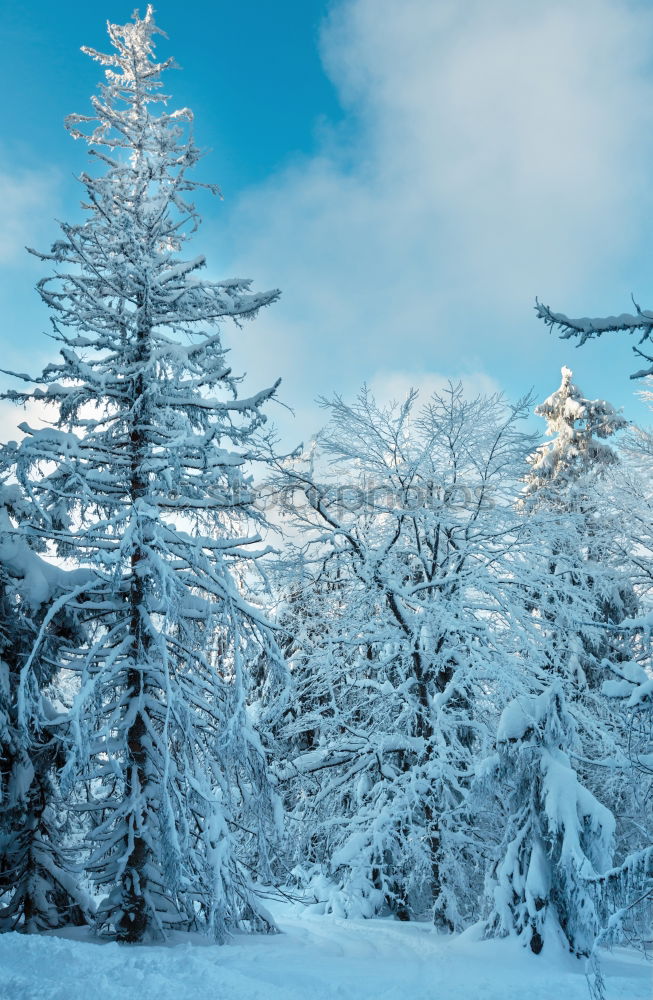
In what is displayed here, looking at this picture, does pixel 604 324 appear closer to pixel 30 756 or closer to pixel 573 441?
pixel 30 756

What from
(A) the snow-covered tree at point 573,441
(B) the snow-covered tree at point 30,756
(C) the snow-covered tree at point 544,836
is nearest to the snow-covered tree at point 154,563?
(B) the snow-covered tree at point 30,756

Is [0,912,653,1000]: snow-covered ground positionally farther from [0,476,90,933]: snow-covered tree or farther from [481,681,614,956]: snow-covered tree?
[0,476,90,933]: snow-covered tree

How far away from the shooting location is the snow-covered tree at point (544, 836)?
6.31 metres

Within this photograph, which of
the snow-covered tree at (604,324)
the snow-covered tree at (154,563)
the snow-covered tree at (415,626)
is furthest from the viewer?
the snow-covered tree at (415,626)

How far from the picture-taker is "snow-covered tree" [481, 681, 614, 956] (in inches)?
248

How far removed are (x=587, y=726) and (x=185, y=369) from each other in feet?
29.6

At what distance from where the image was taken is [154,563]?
24.1ft

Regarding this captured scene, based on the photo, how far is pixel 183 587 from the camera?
24.9 feet

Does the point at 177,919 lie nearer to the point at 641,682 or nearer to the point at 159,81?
the point at 641,682

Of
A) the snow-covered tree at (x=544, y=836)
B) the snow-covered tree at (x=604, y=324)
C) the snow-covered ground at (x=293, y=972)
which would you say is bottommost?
the snow-covered ground at (x=293, y=972)

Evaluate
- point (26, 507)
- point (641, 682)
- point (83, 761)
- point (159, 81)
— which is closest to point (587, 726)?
point (641, 682)

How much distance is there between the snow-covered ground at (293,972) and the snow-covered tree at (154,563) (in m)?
0.98

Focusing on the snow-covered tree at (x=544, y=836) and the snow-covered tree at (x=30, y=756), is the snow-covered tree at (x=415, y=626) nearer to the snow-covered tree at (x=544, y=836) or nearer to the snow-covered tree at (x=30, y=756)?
the snow-covered tree at (x=544, y=836)

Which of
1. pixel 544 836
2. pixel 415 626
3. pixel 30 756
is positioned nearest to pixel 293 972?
pixel 544 836
